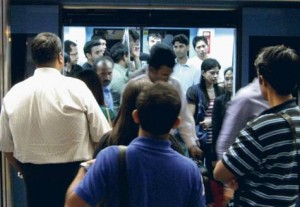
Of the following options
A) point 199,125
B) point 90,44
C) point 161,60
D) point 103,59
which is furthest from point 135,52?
point 161,60

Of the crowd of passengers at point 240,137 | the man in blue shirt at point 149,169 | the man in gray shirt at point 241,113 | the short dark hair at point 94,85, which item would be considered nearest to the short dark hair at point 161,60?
the crowd of passengers at point 240,137

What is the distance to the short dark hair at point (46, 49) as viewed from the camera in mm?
3865

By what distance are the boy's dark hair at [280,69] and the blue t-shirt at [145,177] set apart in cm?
66

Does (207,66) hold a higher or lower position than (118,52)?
lower

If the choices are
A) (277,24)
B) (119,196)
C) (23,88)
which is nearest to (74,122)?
(23,88)

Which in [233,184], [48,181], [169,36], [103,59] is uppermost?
[169,36]

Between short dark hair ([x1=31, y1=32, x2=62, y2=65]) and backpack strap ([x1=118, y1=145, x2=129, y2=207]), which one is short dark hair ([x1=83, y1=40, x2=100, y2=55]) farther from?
backpack strap ([x1=118, y1=145, x2=129, y2=207])

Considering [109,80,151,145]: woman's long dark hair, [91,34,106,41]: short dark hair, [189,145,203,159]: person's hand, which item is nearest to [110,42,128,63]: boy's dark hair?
[91,34,106,41]: short dark hair

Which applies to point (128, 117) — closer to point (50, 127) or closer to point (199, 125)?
point (50, 127)

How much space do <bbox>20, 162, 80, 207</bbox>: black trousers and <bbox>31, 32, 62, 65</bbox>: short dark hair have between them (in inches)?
25.1

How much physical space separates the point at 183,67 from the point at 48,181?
2.76 meters

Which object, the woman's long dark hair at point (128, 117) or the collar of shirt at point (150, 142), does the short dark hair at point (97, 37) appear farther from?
the collar of shirt at point (150, 142)

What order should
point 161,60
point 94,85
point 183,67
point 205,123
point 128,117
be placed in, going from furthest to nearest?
point 183,67 → point 205,123 → point 94,85 → point 161,60 → point 128,117

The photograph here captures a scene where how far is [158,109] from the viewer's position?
2250 mm
